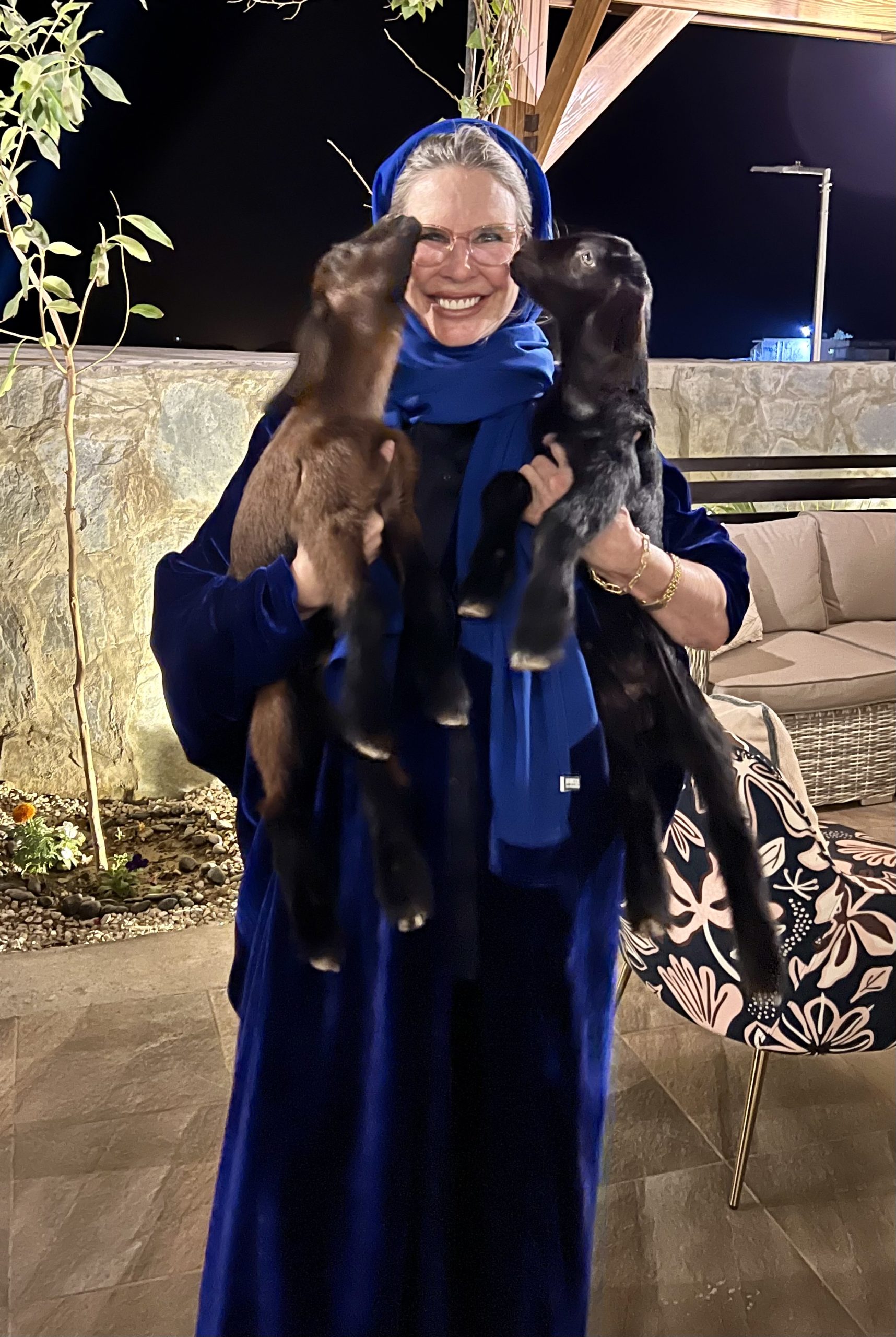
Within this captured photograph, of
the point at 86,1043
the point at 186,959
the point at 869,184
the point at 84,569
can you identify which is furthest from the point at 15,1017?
the point at 869,184

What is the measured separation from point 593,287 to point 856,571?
348 cm

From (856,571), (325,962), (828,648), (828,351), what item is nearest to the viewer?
(325,962)

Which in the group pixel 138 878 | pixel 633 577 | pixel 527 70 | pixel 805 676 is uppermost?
pixel 527 70

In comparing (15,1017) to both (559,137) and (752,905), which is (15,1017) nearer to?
(752,905)

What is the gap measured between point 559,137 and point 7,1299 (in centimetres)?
280

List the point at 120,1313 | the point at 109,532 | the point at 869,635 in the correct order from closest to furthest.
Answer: the point at 120,1313
the point at 109,532
the point at 869,635

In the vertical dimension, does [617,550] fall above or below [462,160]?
below

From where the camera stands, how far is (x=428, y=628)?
0.86 m

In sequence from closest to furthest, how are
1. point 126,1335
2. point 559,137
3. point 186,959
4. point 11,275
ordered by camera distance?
1. point 126,1335
2. point 186,959
3. point 559,137
4. point 11,275

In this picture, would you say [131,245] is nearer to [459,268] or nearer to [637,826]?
[459,268]

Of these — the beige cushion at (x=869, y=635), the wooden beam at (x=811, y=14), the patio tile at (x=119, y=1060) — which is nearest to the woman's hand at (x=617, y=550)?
the patio tile at (x=119, y=1060)

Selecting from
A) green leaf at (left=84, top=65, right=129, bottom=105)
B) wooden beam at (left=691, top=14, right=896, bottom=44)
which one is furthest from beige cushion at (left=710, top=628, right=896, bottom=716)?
green leaf at (left=84, top=65, right=129, bottom=105)

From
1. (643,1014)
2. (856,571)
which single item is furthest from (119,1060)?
(856,571)

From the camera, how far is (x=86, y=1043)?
223 cm
